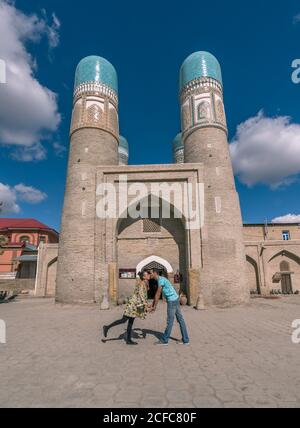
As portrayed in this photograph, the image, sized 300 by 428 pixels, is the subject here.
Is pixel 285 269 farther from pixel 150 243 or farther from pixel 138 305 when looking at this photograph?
pixel 138 305

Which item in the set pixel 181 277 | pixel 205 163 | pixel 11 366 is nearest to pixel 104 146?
pixel 205 163

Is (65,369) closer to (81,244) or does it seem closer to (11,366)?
(11,366)

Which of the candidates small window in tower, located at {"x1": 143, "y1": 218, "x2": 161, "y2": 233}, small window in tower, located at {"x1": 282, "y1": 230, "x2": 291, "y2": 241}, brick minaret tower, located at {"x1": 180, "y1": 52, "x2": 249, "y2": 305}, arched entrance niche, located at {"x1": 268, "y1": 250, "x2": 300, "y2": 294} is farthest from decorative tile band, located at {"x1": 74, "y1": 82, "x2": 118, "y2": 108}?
small window in tower, located at {"x1": 282, "y1": 230, "x2": 291, "y2": 241}

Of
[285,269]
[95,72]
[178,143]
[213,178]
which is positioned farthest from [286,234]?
[95,72]

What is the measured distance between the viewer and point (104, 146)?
16531 mm

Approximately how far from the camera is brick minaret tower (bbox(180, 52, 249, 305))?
1354 cm

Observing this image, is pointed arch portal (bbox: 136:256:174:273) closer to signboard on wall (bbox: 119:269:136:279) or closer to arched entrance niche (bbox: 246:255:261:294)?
signboard on wall (bbox: 119:269:136:279)

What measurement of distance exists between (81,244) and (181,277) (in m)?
6.18

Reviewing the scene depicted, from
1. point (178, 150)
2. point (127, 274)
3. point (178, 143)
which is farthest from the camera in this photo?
point (178, 143)

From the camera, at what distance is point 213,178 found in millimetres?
15117

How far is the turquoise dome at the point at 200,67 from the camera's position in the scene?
57.0 ft

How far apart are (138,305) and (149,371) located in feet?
5.14

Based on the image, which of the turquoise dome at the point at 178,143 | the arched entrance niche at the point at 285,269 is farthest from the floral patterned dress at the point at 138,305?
the turquoise dome at the point at 178,143

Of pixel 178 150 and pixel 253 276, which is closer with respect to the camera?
pixel 253 276
